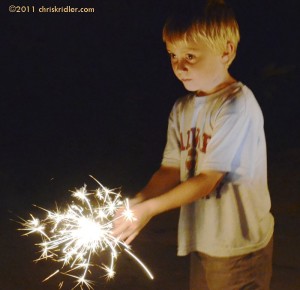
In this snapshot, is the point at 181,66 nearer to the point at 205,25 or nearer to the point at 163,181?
the point at 205,25

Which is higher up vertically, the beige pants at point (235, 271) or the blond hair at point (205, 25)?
the blond hair at point (205, 25)

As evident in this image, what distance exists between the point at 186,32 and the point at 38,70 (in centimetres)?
1059

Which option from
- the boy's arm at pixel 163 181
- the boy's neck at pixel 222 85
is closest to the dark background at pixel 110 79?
the boy's arm at pixel 163 181

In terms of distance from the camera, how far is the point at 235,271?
2.63m

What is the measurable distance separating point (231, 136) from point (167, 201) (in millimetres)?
364

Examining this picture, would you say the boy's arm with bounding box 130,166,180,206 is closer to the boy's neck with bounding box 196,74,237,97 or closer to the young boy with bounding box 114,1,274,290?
the young boy with bounding box 114,1,274,290

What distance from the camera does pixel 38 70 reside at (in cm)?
1273

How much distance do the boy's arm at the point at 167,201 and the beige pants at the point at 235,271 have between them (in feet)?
1.33

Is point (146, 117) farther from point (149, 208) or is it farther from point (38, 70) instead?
point (149, 208)

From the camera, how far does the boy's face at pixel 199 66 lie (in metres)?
2.51

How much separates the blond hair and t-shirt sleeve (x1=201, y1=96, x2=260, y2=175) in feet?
0.86

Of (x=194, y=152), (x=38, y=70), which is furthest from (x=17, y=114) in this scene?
(x=194, y=152)

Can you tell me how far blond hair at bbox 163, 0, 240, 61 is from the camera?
97.3 inches

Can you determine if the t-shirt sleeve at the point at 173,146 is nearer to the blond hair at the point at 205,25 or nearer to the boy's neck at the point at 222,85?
the boy's neck at the point at 222,85
